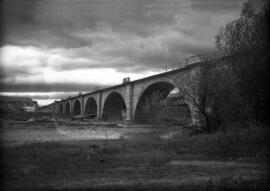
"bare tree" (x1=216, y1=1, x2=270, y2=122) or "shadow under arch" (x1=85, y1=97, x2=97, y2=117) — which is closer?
"bare tree" (x1=216, y1=1, x2=270, y2=122)

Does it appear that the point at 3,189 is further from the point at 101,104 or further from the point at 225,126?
the point at 101,104

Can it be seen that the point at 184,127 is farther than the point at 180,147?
Yes

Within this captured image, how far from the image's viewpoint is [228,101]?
15.7m

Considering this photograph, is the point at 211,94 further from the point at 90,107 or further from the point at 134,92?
the point at 90,107

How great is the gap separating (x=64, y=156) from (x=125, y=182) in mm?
4905

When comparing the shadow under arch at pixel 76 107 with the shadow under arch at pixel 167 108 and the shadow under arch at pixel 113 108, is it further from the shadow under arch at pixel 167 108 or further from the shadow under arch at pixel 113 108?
the shadow under arch at pixel 167 108

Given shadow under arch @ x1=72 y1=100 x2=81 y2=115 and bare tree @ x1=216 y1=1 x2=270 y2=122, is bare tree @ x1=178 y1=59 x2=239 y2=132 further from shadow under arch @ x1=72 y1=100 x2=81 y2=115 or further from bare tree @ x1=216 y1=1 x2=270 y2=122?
shadow under arch @ x1=72 y1=100 x2=81 y2=115

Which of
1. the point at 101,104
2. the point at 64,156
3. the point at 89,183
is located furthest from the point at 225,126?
the point at 101,104

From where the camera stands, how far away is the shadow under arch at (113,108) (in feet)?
182

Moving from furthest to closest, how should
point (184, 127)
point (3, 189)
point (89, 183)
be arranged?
1. point (184, 127)
2. point (89, 183)
3. point (3, 189)

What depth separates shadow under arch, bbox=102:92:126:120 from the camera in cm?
5541

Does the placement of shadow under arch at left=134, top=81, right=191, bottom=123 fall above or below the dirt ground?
above

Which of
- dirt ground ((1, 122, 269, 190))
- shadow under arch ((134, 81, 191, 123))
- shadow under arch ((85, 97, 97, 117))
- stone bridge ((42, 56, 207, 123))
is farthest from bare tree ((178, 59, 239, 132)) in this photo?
shadow under arch ((85, 97, 97, 117))

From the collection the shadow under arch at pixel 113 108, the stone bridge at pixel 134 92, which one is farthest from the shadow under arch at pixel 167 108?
the shadow under arch at pixel 113 108
